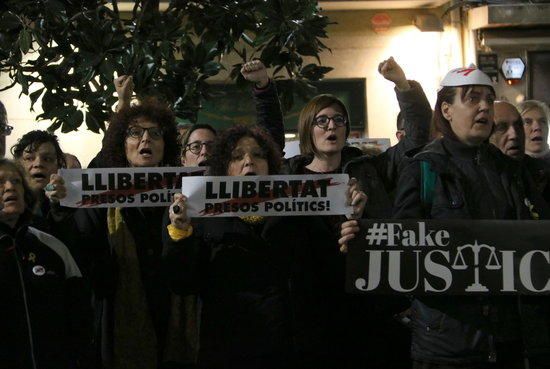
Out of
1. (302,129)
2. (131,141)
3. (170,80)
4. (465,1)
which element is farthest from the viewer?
(465,1)

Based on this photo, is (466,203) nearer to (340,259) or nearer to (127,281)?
(340,259)

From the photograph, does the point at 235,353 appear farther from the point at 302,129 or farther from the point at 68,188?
the point at 302,129

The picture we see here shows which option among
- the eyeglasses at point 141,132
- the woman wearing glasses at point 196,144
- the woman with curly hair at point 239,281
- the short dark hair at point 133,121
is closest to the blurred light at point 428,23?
the woman wearing glasses at point 196,144

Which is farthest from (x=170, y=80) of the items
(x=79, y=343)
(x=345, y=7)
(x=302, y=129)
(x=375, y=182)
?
(x=345, y=7)

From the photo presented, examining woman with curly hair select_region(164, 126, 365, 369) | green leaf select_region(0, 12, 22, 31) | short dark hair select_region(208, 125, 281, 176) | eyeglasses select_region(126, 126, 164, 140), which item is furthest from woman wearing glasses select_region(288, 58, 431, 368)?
green leaf select_region(0, 12, 22, 31)

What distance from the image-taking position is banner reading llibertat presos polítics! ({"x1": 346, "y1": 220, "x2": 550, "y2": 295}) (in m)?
4.61

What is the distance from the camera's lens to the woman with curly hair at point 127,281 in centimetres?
493

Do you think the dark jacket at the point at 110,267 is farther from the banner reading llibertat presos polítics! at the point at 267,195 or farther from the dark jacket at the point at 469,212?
the dark jacket at the point at 469,212

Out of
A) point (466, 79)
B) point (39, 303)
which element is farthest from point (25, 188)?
point (466, 79)

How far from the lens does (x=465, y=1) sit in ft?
43.2

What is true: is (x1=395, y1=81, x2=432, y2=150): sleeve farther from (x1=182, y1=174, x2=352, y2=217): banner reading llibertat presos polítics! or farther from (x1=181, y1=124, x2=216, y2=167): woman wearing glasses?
(x1=181, y1=124, x2=216, y2=167): woman wearing glasses

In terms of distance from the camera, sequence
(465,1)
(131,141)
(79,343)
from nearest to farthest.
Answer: (79,343)
(131,141)
(465,1)

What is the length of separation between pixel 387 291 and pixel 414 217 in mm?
357

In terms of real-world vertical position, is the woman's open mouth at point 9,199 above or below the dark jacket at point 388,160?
below
